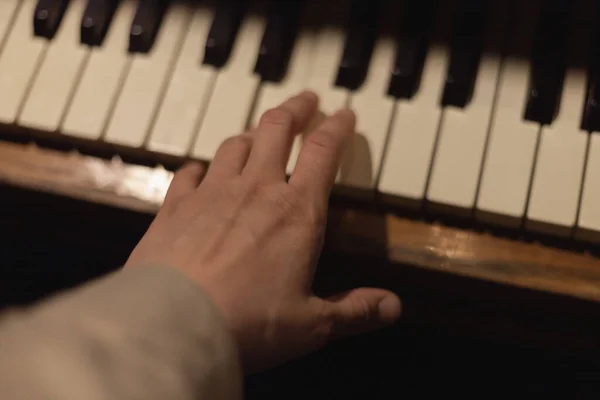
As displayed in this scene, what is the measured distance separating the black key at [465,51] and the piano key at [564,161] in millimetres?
84

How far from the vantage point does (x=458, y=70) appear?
0.73 meters

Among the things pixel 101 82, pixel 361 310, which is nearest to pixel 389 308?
pixel 361 310

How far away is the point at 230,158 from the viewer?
70cm

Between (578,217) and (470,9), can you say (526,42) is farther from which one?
(578,217)

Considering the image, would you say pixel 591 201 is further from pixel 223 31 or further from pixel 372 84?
pixel 223 31

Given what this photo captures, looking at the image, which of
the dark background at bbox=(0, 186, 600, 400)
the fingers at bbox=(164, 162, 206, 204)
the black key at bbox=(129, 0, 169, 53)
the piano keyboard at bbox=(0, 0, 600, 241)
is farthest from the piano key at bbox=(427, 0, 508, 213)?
the dark background at bbox=(0, 186, 600, 400)

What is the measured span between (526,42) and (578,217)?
0.19 metres

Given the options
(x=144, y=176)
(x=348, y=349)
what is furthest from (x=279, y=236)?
(x=348, y=349)

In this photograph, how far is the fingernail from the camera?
71 cm

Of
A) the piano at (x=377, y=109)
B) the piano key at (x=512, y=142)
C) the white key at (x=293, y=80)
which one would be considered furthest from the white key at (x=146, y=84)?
the piano key at (x=512, y=142)

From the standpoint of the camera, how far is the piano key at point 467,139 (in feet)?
2.27

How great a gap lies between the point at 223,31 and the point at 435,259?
0.32 m

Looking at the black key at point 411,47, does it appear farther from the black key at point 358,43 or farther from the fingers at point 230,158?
the fingers at point 230,158

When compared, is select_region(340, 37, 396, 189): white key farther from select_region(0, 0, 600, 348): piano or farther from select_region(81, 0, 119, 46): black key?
select_region(81, 0, 119, 46): black key
